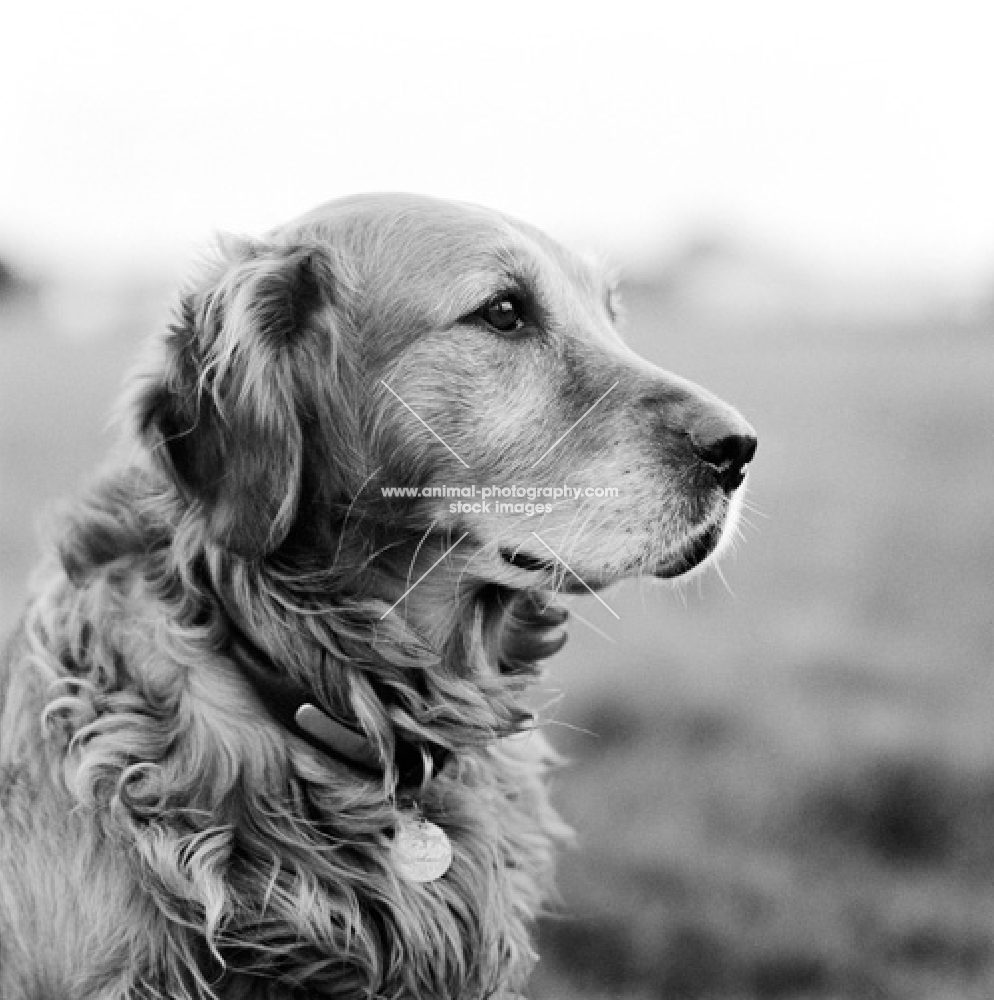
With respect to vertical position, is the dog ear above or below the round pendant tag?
above

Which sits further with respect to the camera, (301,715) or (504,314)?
(504,314)

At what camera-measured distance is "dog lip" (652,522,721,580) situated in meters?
2.76

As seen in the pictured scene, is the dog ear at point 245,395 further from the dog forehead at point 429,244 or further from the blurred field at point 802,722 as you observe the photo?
the blurred field at point 802,722

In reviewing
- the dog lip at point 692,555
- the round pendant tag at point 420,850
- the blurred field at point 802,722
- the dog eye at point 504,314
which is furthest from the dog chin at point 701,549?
the round pendant tag at point 420,850

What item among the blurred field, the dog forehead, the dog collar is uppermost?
the dog forehead

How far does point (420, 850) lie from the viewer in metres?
2.71

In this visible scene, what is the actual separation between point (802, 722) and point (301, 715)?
2.89m

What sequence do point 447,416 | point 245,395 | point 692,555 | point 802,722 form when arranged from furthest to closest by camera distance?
point 802,722 → point 692,555 → point 447,416 → point 245,395

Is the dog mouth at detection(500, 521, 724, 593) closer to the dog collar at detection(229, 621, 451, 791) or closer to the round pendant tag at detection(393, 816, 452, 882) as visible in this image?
the dog collar at detection(229, 621, 451, 791)

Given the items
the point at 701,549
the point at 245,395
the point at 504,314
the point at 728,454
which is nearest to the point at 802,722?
the point at 701,549

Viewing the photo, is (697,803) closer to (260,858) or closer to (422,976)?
(422,976)

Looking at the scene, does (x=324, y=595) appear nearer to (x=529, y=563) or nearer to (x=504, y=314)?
(x=529, y=563)

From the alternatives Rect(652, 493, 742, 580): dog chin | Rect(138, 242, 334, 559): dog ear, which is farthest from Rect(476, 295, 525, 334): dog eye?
Rect(652, 493, 742, 580): dog chin

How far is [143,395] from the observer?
8.77 ft
